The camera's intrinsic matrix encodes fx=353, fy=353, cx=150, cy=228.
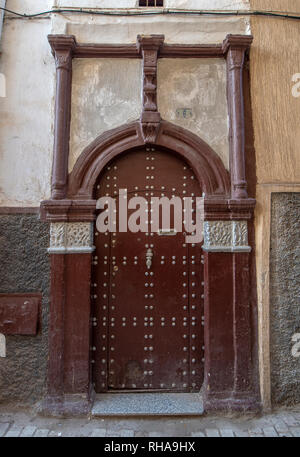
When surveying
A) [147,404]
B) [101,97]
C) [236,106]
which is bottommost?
[147,404]

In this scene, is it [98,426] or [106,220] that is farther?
[106,220]

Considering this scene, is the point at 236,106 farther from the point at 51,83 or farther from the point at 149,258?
the point at 51,83

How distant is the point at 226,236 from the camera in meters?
3.48

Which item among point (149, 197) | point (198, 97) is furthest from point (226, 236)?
point (198, 97)

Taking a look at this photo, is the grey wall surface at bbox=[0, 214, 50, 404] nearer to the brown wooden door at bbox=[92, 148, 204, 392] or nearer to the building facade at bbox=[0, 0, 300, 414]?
the building facade at bbox=[0, 0, 300, 414]

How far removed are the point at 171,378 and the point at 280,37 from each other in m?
3.70

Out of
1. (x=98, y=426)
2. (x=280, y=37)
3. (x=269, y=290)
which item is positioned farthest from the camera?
(x=280, y=37)

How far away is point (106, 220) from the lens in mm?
3627

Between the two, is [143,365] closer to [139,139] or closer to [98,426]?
[98,426]

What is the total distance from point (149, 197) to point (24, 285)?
1524 mm

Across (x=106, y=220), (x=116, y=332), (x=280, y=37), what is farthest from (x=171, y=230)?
(x=280, y=37)

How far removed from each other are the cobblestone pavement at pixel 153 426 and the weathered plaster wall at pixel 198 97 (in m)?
2.43

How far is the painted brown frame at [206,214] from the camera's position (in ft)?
11.0

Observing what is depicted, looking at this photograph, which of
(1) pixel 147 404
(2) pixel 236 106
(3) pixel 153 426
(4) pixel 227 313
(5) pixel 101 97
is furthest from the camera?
(5) pixel 101 97
